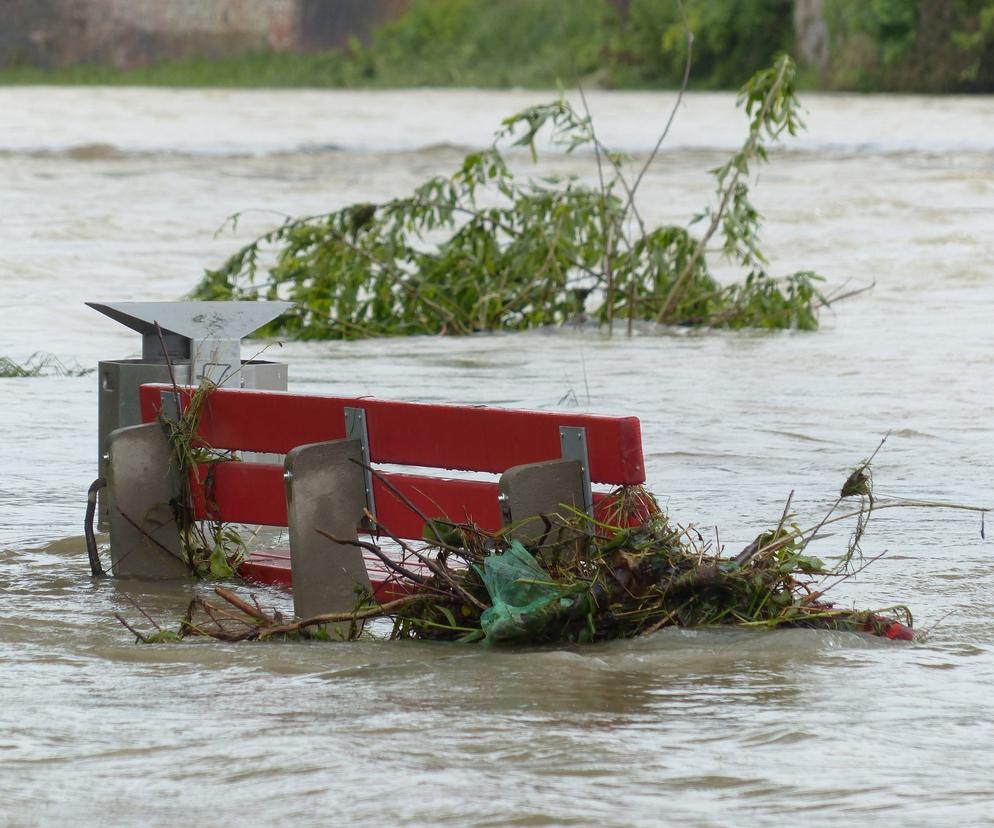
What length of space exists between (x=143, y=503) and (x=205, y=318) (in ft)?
2.46

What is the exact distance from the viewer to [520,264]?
44.5 feet

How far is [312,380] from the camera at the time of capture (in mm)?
11484

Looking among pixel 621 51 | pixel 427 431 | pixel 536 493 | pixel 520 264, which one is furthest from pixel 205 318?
pixel 621 51

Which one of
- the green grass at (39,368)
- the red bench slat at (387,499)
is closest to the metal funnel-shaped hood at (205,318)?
the red bench slat at (387,499)

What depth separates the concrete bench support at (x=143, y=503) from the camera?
5.85 m

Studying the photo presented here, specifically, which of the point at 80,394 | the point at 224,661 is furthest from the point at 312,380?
the point at 224,661

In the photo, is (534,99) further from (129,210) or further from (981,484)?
(981,484)

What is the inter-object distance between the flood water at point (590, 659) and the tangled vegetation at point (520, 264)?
0.34 metres

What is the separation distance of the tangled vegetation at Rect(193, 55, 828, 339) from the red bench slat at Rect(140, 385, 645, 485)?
6.89 m

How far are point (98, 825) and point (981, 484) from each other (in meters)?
5.14

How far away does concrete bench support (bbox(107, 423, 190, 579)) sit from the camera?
19.2ft

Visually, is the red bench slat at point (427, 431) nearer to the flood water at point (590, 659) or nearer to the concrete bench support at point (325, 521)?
the concrete bench support at point (325, 521)

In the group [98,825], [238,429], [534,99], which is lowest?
[98,825]

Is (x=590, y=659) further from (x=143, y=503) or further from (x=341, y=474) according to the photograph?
(x=143, y=503)
